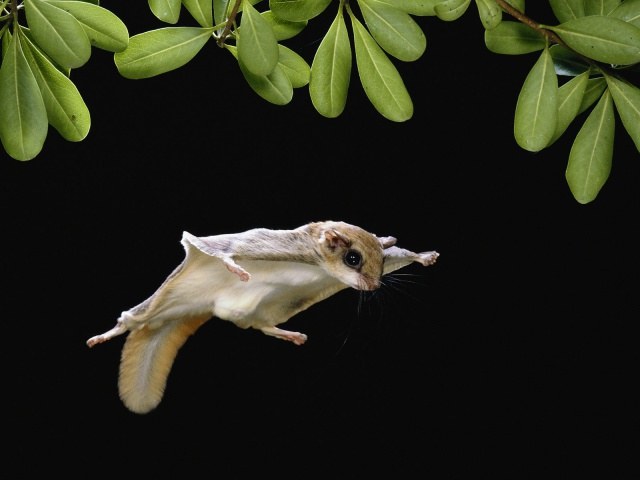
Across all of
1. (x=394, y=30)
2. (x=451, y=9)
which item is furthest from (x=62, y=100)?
(x=451, y=9)

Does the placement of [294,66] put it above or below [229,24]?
below

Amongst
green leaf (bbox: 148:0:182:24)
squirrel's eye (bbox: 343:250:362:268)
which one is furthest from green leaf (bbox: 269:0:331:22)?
squirrel's eye (bbox: 343:250:362:268)

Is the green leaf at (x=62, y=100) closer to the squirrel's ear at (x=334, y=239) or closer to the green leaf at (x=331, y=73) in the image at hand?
the green leaf at (x=331, y=73)

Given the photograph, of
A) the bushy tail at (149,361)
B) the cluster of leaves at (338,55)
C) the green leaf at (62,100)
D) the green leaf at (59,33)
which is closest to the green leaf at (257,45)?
the cluster of leaves at (338,55)

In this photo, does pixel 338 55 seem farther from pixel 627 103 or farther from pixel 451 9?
pixel 627 103

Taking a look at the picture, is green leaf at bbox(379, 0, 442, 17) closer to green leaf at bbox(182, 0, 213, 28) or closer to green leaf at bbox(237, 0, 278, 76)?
green leaf at bbox(237, 0, 278, 76)
